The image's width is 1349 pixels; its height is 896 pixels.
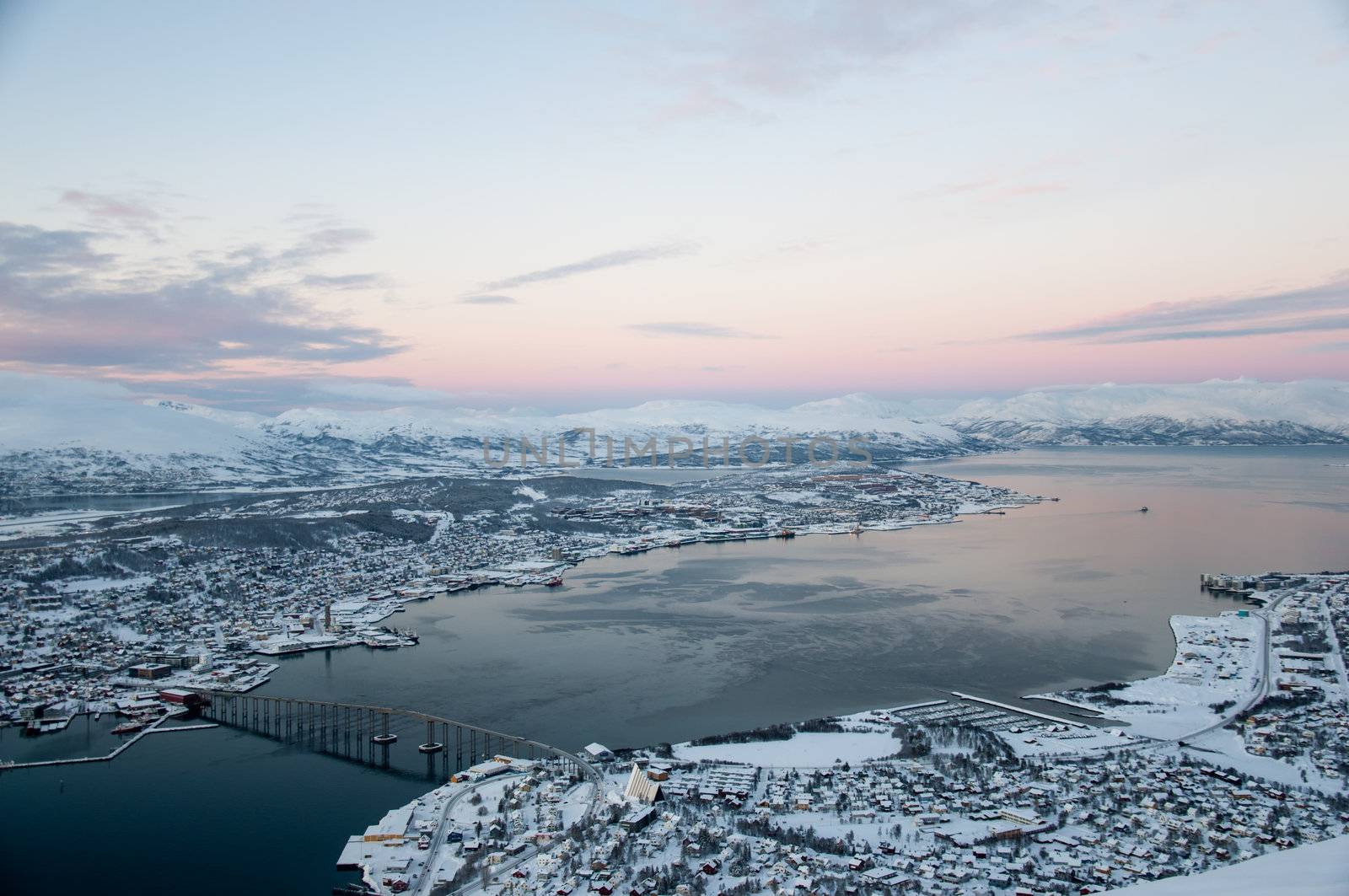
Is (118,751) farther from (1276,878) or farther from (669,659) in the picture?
(1276,878)

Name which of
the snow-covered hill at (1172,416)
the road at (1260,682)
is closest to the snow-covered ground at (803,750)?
the road at (1260,682)

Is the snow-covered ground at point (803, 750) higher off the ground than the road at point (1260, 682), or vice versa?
the road at point (1260, 682)

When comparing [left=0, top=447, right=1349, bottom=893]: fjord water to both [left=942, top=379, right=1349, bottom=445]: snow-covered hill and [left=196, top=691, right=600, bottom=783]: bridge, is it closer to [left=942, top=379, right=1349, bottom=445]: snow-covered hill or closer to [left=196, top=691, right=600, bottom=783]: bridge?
[left=196, top=691, right=600, bottom=783]: bridge

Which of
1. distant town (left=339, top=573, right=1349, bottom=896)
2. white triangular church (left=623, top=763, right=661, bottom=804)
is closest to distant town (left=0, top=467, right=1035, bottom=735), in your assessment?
distant town (left=339, top=573, right=1349, bottom=896)

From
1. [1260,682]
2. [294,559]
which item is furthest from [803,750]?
[294,559]

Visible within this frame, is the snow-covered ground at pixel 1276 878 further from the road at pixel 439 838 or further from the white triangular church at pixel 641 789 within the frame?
the white triangular church at pixel 641 789

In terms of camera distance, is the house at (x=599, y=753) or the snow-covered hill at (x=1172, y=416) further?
the snow-covered hill at (x=1172, y=416)

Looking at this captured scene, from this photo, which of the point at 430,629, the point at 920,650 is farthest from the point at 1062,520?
the point at 430,629
